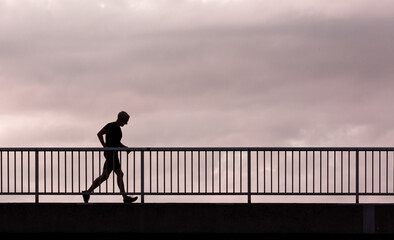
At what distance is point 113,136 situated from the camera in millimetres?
21359

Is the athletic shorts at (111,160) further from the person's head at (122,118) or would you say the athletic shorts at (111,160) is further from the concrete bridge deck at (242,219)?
the person's head at (122,118)

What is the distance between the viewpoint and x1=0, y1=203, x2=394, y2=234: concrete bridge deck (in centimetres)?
1997

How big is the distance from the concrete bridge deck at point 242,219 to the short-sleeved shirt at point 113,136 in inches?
61.3

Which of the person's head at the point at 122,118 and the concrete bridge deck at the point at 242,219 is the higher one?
the person's head at the point at 122,118

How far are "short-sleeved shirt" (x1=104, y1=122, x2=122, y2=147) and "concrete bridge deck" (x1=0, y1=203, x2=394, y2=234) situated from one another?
5.11 ft

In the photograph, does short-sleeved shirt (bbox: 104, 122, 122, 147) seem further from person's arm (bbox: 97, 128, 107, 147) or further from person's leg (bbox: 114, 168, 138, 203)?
person's leg (bbox: 114, 168, 138, 203)

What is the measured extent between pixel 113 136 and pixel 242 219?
2.86 m

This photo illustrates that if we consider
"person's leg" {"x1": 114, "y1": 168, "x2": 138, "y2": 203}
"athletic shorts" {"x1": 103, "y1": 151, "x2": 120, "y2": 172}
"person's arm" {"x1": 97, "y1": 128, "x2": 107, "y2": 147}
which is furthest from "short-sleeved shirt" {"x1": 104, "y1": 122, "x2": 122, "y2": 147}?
"person's leg" {"x1": 114, "y1": 168, "x2": 138, "y2": 203}

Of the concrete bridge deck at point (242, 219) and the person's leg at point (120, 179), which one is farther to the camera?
the person's leg at point (120, 179)

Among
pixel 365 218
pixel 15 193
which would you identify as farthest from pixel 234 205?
pixel 15 193

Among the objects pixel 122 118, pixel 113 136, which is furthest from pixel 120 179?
pixel 122 118

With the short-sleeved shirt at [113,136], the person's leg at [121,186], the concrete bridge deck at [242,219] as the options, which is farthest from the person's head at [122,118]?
the concrete bridge deck at [242,219]

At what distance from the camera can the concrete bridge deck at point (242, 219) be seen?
20.0m

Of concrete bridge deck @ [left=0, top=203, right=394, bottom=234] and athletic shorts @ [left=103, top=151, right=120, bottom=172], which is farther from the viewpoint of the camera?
athletic shorts @ [left=103, top=151, right=120, bottom=172]
